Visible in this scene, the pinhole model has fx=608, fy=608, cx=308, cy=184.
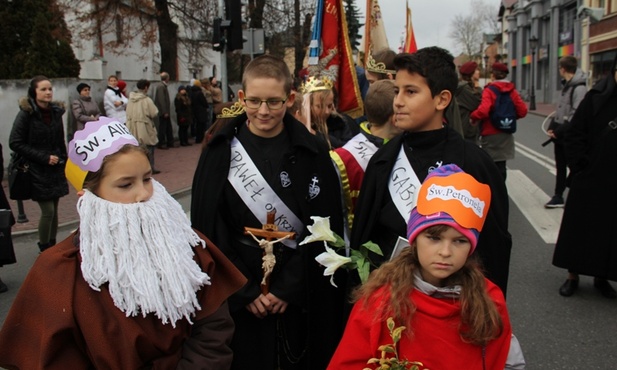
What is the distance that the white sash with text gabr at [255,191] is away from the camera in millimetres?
3014

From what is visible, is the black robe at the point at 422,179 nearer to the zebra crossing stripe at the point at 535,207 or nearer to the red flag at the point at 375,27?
the red flag at the point at 375,27

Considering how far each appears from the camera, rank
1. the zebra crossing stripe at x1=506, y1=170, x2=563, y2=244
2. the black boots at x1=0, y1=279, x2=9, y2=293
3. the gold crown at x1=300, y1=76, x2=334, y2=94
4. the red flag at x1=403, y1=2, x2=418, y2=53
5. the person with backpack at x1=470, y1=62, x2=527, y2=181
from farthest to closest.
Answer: the red flag at x1=403, y1=2, x2=418, y2=53 < the person with backpack at x1=470, y1=62, x2=527, y2=181 < the zebra crossing stripe at x1=506, y1=170, x2=563, y2=244 < the black boots at x1=0, y1=279, x2=9, y2=293 < the gold crown at x1=300, y1=76, x2=334, y2=94

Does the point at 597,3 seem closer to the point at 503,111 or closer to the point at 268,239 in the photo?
the point at 503,111

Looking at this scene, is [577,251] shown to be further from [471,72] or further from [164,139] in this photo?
[164,139]

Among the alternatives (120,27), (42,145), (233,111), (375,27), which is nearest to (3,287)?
(42,145)

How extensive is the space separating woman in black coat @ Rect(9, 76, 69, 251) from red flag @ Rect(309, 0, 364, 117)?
10.5 feet

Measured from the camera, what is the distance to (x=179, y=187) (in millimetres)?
11812

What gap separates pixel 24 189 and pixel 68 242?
514 cm

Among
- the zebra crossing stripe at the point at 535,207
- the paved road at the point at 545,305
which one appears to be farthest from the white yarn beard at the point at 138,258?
the zebra crossing stripe at the point at 535,207

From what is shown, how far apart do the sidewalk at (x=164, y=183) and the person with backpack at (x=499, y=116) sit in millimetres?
5670

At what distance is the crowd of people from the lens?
205 centimetres

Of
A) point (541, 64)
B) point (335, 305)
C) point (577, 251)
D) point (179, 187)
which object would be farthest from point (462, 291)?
point (541, 64)

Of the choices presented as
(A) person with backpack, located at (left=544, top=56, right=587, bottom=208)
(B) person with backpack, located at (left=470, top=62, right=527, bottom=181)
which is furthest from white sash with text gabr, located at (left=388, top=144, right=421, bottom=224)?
(A) person with backpack, located at (left=544, top=56, right=587, bottom=208)

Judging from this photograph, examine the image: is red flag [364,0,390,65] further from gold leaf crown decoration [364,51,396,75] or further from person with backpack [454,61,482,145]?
person with backpack [454,61,482,145]
